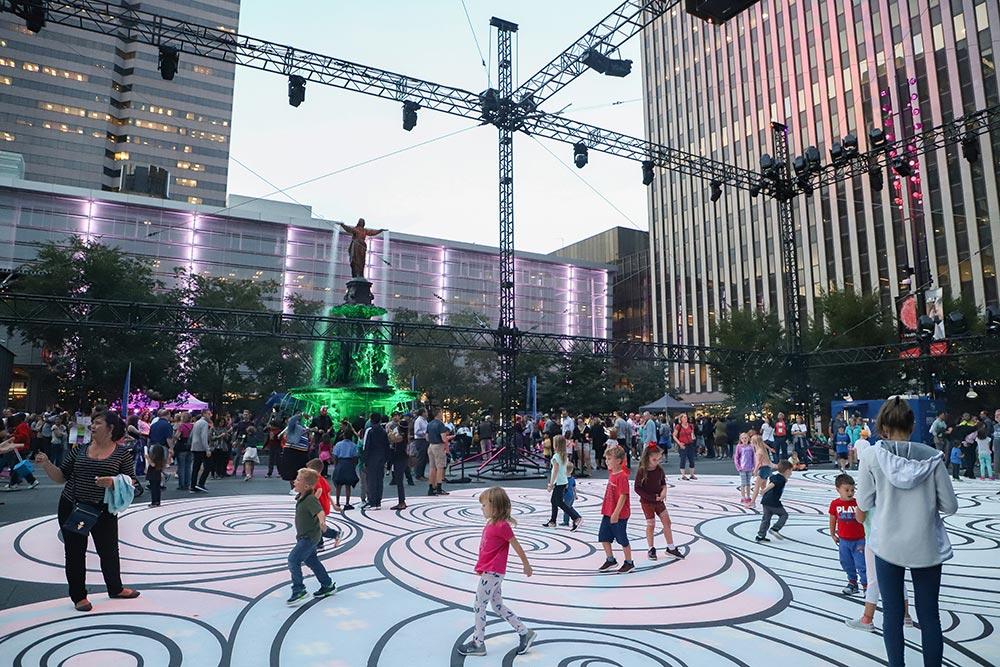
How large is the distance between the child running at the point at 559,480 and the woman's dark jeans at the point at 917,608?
5.35 m

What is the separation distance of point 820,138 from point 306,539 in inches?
2390

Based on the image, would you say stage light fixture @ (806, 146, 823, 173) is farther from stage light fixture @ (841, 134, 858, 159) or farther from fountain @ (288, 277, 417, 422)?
fountain @ (288, 277, 417, 422)

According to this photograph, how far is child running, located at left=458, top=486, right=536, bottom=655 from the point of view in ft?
14.9

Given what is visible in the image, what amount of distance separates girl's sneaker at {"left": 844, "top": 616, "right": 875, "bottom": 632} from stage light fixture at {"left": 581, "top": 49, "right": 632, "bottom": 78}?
1550cm

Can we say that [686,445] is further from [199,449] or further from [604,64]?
[199,449]

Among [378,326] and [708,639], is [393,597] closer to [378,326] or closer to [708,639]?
[708,639]

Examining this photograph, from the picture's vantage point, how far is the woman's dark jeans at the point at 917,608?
11.9 feet

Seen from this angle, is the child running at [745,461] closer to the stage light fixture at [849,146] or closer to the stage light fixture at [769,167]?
the stage light fixture at [849,146]

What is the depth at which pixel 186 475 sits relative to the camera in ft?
45.5

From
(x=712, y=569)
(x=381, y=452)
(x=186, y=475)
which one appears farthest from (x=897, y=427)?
(x=186, y=475)

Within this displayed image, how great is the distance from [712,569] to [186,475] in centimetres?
1182

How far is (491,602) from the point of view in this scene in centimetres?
464

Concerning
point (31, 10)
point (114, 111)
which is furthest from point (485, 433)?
point (114, 111)

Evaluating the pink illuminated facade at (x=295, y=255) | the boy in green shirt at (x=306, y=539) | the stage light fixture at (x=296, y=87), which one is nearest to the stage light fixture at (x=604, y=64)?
the stage light fixture at (x=296, y=87)
